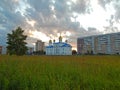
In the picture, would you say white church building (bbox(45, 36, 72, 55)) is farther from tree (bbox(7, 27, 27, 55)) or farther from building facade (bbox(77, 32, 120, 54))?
tree (bbox(7, 27, 27, 55))

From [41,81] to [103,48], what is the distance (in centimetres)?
15578

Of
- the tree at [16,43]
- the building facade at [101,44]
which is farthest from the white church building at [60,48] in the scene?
the tree at [16,43]

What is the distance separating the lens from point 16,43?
54219 mm

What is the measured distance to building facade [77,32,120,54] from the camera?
14938 cm

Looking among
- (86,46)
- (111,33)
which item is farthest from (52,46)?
(111,33)

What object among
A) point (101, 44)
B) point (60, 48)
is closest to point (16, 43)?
point (60, 48)

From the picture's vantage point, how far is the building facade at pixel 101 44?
149 metres

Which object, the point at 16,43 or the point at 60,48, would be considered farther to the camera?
the point at 60,48

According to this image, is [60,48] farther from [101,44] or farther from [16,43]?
[16,43]

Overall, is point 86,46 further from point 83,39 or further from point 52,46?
point 52,46

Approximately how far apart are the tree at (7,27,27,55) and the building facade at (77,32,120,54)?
337 feet

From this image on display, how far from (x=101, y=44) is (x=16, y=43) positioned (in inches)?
4583

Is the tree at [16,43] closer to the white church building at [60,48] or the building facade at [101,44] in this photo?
the white church building at [60,48]

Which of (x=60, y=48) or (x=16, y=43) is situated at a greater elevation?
(x=60, y=48)
